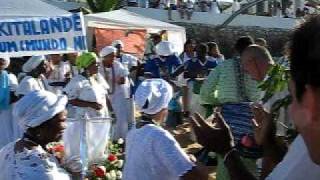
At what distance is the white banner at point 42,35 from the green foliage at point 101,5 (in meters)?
16.0

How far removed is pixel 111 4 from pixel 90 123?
1594cm

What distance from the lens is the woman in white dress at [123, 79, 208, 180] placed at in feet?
9.09

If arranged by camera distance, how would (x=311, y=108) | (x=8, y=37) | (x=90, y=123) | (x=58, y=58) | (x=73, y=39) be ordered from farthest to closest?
(x=58, y=58)
(x=90, y=123)
(x=73, y=39)
(x=8, y=37)
(x=311, y=108)

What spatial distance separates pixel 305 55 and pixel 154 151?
165 cm

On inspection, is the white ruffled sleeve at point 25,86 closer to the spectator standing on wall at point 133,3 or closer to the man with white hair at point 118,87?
the man with white hair at point 118,87

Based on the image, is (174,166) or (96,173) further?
(96,173)

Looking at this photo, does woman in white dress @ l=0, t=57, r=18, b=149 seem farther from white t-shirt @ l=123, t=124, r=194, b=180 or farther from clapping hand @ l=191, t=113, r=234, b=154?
clapping hand @ l=191, t=113, r=234, b=154

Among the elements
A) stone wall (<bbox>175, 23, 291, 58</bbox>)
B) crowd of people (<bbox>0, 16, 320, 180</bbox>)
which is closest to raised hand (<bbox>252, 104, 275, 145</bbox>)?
crowd of people (<bbox>0, 16, 320, 180</bbox>)

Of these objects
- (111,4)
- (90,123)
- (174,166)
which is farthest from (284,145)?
(111,4)

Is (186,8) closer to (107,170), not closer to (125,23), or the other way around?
(125,23)

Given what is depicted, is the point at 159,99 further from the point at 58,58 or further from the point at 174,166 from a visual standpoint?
the point at 58,58

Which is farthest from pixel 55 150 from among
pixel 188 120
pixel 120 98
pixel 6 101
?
pixel 120 98

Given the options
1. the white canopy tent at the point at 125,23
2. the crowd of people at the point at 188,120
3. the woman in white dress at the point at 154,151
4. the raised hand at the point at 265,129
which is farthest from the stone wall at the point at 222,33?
the raised hand at the point at 265,129

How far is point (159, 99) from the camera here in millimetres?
3143
